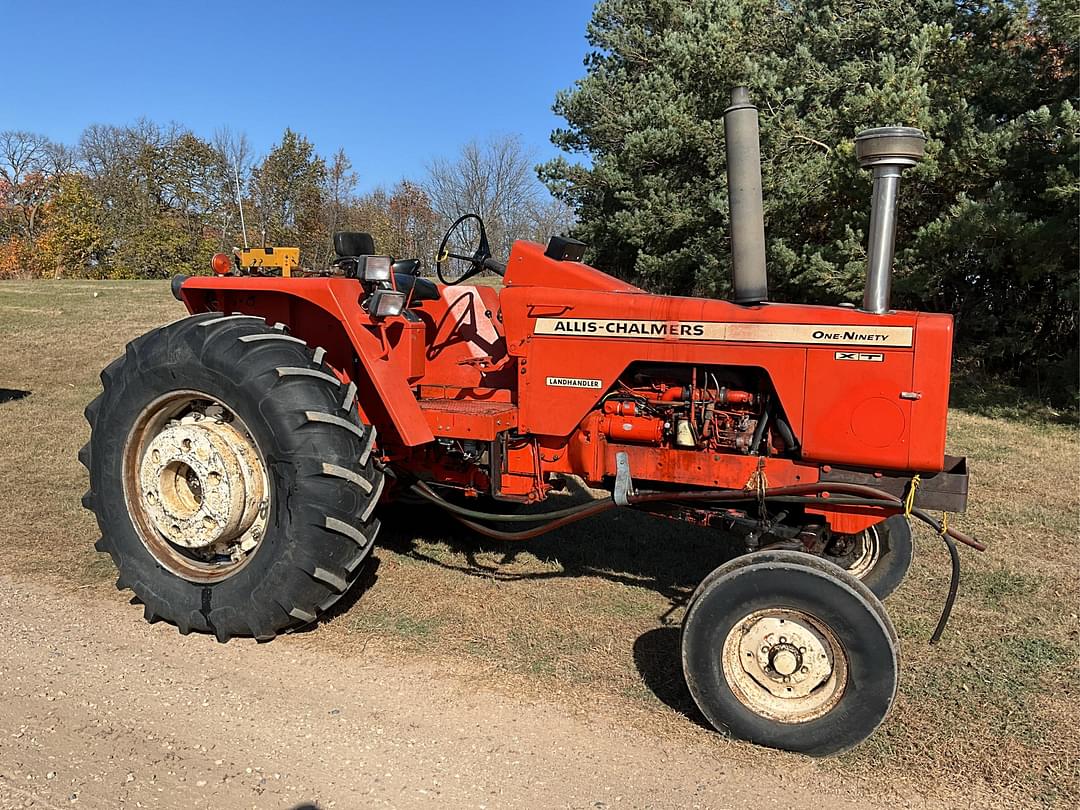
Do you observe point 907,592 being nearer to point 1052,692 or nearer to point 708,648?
point 1052,692

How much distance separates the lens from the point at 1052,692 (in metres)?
3.08

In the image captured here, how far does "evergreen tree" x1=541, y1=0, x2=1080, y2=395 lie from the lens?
30.4 ft

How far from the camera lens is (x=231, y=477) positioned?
134 inches

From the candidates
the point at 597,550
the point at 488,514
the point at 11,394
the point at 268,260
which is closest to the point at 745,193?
the point at 488,514

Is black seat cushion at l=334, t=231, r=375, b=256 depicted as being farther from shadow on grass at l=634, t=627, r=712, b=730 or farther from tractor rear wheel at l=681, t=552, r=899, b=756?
tractor rear wheel at l=681, t=552, r=899, b=756

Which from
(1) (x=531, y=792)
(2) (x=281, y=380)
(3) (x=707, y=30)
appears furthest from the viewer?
(3) (x=707, y=30)

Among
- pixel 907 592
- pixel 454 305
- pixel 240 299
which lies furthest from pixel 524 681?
pixel 240 299

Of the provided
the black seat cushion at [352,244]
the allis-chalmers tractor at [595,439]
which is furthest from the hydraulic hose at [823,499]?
the black seat cushion at [352,244]

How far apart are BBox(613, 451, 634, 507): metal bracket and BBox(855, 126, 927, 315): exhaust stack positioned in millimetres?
1112

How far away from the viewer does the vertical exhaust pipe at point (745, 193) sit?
3.02m

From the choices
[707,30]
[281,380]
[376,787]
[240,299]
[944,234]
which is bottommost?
[376,787]

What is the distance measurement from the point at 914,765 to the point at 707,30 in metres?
11.5

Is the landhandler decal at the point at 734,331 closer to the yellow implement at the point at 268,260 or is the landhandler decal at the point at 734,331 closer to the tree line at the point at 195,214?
the yellow implement at the point at 268,260

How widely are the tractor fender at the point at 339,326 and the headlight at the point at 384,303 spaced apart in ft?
0.36
